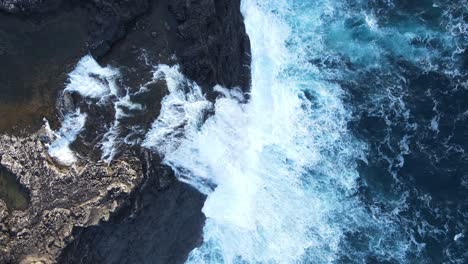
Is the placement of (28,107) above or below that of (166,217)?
above

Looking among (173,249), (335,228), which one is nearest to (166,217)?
(173,249)

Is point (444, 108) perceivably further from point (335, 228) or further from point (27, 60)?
point (27, 60)

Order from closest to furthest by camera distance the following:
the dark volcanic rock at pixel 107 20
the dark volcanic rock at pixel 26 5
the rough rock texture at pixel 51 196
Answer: the rough rock texture at pixel 51 196, the dark volcanic rock at pixel 26 5, the dark volcanic rock at pixel 107 20

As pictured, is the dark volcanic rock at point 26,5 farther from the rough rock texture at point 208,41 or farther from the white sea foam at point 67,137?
the rough rock texture at point 208,41

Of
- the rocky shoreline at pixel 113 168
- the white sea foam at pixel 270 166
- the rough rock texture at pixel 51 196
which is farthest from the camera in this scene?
the white sea foam at pixel 270 166

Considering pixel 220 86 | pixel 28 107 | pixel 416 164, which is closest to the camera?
pixel 28 107

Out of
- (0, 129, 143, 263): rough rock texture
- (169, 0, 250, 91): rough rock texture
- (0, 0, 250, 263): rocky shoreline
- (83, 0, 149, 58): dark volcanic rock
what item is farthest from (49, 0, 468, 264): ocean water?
(83, 0, 149, 58): dark volcanic rock

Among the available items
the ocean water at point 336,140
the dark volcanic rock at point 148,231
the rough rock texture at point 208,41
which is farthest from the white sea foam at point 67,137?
the rough rock texture at point 208,41

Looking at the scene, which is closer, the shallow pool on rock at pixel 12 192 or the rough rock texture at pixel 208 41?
the shallow pool on rock at pixel 12 192
